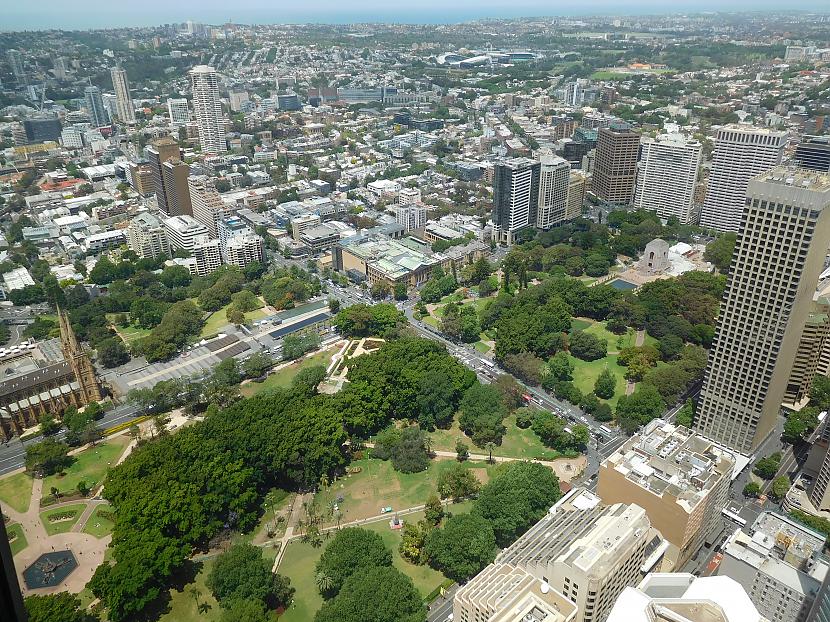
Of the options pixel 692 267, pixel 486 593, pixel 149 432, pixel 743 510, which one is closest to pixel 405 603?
pixel 486 593

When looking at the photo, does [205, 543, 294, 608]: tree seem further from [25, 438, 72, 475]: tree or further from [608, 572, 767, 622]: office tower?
[608, 572, 767, 622]: office tower

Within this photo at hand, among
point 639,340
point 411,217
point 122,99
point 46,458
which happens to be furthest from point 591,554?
point 122,99

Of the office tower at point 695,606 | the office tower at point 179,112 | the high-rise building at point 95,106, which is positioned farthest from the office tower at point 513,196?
the high-rise building at point 95,106

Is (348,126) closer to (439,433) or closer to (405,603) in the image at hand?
(439,433)

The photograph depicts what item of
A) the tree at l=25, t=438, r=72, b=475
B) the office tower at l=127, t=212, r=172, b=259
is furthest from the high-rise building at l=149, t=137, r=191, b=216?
the tree at l=25, t=438, r=72, b=475

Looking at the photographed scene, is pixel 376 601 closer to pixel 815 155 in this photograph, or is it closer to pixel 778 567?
pixel 778 567
